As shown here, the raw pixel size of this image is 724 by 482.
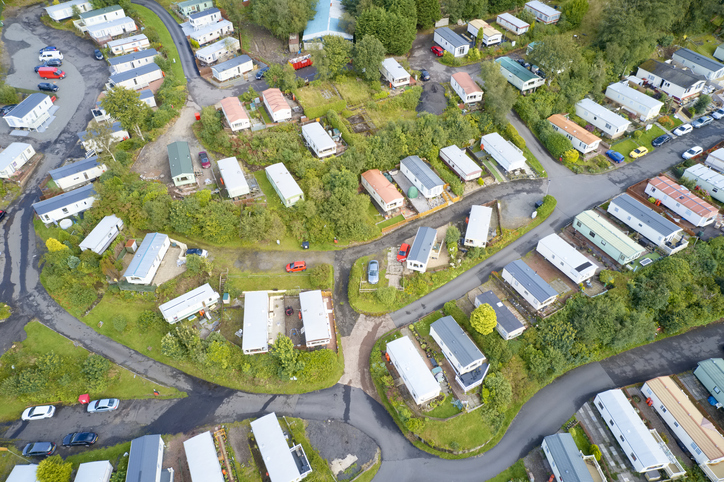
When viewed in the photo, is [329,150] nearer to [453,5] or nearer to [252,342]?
[252,342]

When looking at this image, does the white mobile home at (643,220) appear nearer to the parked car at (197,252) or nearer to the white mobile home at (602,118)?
the white mobile home at (602,118)

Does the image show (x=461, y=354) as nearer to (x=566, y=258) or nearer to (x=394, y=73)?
(x=566, y=258)

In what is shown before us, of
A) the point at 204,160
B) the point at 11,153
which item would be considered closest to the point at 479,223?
the point at 204,160

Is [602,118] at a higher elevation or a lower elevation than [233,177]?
higher

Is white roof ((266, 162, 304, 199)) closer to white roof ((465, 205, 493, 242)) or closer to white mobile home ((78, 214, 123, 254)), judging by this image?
white mobile home ((78, 214, 123, 254))

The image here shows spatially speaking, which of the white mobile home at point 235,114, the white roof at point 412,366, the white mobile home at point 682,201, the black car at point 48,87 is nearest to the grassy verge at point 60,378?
the white roof at point 412,366

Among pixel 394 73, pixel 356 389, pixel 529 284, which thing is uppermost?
pixel 394 73
